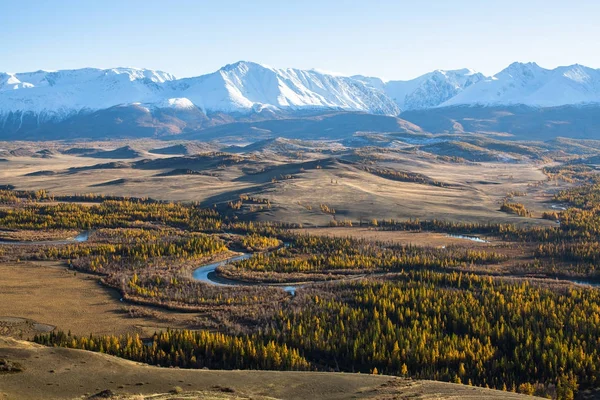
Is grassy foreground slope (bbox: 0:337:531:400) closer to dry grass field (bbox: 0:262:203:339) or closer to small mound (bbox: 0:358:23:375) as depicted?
small mound (bbox: 0:358:23:375)

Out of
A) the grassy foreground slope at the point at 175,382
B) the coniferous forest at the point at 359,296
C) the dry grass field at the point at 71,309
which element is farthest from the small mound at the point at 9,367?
the dry grass field at the point at 71,309

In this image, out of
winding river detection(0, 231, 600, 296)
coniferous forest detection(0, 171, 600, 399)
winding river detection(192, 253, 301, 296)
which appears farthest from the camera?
winding river detection(0, 231, 600, 296)

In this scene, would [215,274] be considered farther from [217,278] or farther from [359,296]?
[359,296]

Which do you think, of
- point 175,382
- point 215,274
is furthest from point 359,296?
point 175,382

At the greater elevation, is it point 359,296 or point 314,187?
point 314,187

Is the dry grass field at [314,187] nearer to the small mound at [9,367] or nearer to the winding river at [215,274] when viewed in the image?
the winding river at [215,274]

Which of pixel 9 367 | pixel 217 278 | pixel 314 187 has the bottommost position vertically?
pixel 217 278

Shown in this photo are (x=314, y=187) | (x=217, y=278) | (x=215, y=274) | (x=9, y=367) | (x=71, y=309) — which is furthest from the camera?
(x=314, y=187)

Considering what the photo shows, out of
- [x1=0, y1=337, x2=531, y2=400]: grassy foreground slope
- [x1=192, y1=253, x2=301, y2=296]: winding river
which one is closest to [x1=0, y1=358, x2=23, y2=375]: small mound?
[x1=0, y1=337, x2=531, y2=400]: grassy foreground slope

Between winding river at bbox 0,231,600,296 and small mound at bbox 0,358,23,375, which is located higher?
small mound at bbox 0,358,23,375

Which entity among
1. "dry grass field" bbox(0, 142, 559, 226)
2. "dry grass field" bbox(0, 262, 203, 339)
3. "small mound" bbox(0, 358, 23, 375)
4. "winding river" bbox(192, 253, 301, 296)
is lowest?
"winding river" bbox(192, 253, 301, 296)
